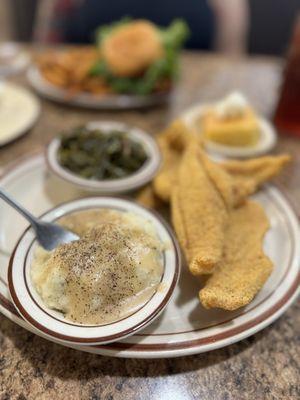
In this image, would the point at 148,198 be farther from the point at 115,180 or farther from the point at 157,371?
the point at 157,371

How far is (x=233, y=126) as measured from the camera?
1432 mm

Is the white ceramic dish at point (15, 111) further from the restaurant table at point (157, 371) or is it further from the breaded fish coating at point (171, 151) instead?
the restaurant table at point (157, 371)

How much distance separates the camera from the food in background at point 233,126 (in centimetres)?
142

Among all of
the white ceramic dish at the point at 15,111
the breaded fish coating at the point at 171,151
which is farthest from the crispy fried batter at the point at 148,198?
the white ceramic dish at the point at 15,111

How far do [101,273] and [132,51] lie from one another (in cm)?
129

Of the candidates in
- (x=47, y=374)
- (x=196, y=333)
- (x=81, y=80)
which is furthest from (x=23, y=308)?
(x=81, y=80)

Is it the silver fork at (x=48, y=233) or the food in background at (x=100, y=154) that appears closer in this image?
the silver fork at (x=48, y=233)

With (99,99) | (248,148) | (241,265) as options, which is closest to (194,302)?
(241,265)

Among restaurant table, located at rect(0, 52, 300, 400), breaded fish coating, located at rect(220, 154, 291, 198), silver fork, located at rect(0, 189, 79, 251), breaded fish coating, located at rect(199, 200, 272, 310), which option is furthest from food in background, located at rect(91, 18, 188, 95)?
restaurant table, located at rect(0, 52, 300, 400)

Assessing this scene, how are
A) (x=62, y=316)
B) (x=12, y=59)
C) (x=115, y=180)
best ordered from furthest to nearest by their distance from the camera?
1. (x=12, y=59)
2. (x=115, y=180)
3. (x=62, y=316)

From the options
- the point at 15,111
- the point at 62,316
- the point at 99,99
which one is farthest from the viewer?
the point at 99,99

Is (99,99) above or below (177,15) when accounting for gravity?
below

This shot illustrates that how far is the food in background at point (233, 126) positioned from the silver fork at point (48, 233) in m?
0.76

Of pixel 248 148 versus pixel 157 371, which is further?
pixel 248 148
